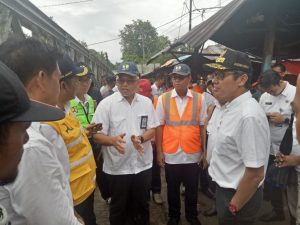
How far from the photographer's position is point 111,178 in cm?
318

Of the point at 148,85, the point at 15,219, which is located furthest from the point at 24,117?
the point at 148,85

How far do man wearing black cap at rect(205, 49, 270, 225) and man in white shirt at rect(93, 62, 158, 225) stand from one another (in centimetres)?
101

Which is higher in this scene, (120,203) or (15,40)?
(15,40)

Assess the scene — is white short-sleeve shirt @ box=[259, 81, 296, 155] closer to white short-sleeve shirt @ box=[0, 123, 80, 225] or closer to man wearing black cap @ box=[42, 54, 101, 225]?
man wearing black cap @ box=[42, 54, 101, 225]

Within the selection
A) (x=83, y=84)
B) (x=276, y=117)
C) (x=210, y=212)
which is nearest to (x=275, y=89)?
(x=276, y=117)

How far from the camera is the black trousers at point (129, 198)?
3.16m

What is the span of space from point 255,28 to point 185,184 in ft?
9.89

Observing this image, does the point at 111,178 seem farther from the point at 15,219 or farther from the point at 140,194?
the point at 15,219

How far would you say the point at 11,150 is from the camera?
90 cm

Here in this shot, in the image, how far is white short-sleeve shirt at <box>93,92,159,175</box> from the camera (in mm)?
3135

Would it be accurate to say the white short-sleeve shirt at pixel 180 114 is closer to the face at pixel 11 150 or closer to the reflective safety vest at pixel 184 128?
the reflective safety vest at pixel 184 128

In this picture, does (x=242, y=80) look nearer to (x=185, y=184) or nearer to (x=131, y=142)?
(x=131, y=142)

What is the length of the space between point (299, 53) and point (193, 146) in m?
4.32

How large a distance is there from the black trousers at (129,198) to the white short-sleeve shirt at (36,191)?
6.43ft
